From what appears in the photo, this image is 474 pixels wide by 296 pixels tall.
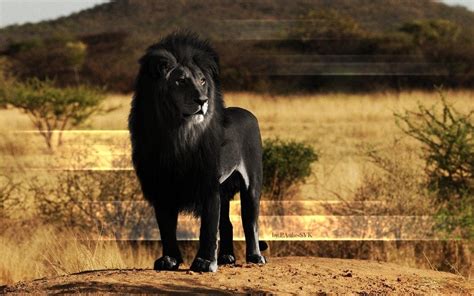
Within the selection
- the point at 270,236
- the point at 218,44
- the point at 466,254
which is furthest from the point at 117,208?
the point at 218,44

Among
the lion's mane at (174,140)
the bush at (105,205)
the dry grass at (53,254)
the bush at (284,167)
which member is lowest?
the dry grass at (53,254)

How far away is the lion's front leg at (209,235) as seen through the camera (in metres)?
8.42

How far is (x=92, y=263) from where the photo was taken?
34.4 ft

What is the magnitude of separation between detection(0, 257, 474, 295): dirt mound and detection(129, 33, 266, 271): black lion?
0.23 meters

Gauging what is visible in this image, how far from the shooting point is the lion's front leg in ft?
27.6

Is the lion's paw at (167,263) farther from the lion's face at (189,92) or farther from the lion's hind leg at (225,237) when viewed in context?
the lion's face at (189,92)

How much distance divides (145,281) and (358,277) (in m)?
1.82

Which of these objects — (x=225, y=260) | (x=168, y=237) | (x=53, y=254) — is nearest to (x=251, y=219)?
(x=225, y=260)

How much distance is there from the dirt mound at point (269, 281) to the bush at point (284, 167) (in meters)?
4.02

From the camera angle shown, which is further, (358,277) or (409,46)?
(409,46)

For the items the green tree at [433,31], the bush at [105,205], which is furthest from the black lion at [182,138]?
the green tree at [433,31]

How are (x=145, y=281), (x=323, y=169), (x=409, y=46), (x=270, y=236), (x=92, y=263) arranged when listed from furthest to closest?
(x=409, y=46)
(x=323, y=169)
(x=270, y=236)
(x=92, y=263)
(x=145, y=281)

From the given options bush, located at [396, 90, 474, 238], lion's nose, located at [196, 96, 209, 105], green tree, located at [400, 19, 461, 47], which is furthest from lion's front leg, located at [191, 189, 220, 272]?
green tree, located at [400, 19, 461, 47]

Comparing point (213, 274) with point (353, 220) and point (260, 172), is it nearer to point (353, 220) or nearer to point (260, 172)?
point (260, 172)
